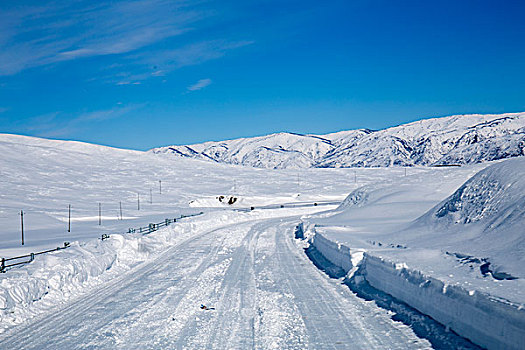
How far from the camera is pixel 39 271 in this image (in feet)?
38.4

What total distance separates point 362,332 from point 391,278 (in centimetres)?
305

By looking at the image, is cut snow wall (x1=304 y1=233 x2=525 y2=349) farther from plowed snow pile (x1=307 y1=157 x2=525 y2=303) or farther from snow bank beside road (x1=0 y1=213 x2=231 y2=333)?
snow bank beside road (x1=0 y1=213 x2=231 y2=333)

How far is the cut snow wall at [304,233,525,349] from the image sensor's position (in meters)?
6.05

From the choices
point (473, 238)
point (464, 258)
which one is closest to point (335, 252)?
point (473, 238)

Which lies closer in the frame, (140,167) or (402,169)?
(140,167)

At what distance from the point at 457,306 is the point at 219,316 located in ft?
14.3

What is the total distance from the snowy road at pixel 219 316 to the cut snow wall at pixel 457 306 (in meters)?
0.73

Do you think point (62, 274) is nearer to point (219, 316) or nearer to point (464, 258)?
point (219, 316)

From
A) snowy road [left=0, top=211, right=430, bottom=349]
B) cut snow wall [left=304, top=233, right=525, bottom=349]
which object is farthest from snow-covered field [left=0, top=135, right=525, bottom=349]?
cut snow wall [left=304, top=233, right=525, bottom=349]

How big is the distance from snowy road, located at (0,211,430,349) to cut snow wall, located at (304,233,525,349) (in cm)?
73

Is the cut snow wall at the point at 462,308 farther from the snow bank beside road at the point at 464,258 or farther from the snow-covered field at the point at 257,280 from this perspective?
the snow-covered field at the point at 257,280

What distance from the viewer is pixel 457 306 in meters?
7.37

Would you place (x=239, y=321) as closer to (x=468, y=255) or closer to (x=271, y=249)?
(x=468, y=255)

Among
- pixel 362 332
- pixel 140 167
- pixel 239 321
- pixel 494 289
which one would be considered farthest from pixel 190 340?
pixel 140 167
